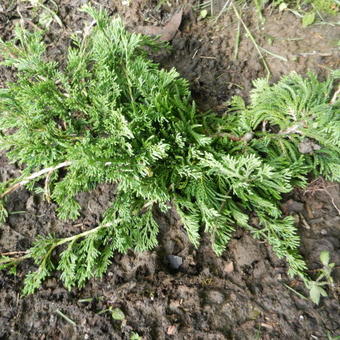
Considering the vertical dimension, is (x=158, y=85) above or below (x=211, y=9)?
below

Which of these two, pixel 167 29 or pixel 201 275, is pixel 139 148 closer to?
pixel 201 275

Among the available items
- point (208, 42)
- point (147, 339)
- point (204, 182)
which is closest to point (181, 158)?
point (204, 182)

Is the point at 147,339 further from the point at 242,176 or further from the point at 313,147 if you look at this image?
the point at 313,147

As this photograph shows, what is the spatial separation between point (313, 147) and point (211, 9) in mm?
1715

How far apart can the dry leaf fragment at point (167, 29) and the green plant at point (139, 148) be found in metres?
0.64

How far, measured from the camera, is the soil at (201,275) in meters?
1.90

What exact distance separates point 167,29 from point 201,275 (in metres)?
2.20

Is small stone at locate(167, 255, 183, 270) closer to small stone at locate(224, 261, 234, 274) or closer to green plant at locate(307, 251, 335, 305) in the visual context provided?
small stone at locate(224, 261, 234, 274)

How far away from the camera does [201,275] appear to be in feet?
7.00

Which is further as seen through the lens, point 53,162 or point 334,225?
point 334,225

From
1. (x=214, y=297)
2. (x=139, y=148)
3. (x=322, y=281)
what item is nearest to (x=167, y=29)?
(x=139, y=148)

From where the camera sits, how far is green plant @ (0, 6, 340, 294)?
1.88 m

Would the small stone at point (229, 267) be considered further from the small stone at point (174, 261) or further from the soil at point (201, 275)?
the small stone at point (174, 261)

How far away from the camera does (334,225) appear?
88.7 inches
